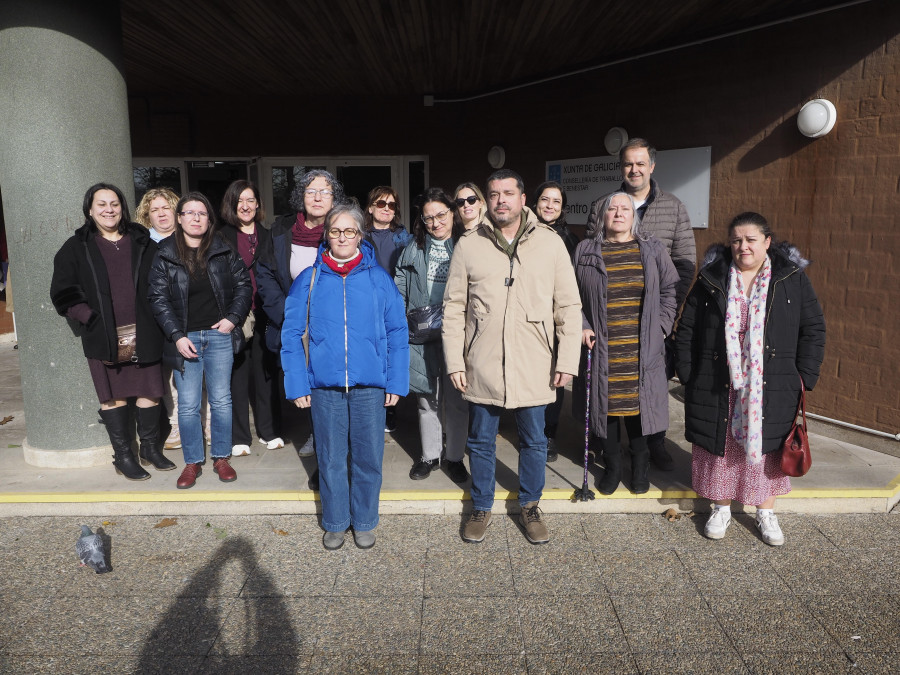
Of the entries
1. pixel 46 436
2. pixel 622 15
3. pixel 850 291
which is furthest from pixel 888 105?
pixel 46 436

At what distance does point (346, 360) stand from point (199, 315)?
1.19 metres

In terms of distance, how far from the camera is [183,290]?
3775mm

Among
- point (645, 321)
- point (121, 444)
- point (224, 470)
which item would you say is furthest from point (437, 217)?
point (121, 444)

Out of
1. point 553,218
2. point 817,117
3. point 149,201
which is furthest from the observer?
point 817,117

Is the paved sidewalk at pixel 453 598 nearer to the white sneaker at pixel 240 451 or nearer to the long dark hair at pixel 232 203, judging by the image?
the white sneaker at pixel 240 451

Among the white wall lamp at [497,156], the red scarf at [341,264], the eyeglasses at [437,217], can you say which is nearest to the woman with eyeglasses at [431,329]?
the eyeglasses at [437,217]

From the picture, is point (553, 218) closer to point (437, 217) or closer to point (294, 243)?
point (437, 217)

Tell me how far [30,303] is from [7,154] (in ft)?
3.01

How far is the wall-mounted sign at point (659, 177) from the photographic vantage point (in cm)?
588

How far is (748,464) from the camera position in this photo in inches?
134

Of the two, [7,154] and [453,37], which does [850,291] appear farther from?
[7,154]

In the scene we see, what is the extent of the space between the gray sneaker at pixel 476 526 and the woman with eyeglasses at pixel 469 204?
166 cm

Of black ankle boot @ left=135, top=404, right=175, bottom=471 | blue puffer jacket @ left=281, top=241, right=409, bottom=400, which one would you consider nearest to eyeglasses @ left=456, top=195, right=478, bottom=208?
blue puffer jacket @ left=281, top=241, right=409, bottom=400

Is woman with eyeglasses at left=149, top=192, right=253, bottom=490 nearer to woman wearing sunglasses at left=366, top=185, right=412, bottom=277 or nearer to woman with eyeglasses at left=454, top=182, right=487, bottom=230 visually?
woman wearing sunglasses at left=366, top=185, right=412, bottom=277
